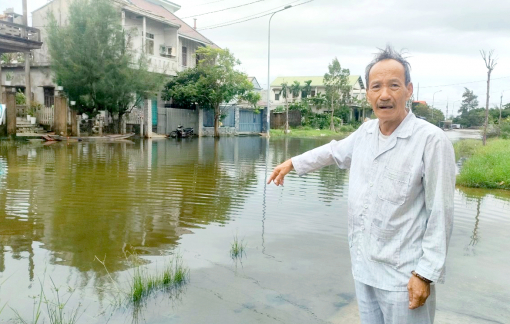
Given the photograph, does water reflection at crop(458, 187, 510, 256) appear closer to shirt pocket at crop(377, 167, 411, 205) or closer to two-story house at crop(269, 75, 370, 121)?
shirt pocket at crop(377, 167, 411, 205)

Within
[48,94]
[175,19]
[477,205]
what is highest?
[175,19]

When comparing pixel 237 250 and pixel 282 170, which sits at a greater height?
pixel 282 170

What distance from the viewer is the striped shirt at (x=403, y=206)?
1.86 meters

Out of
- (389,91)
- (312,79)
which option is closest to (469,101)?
(312,79)

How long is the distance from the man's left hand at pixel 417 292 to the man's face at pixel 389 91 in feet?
2.27

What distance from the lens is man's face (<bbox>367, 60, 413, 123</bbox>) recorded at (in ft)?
6.71

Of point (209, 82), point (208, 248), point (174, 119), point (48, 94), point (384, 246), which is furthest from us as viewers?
point (174, 119)

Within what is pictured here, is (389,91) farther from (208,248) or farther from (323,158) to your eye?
(208,248)

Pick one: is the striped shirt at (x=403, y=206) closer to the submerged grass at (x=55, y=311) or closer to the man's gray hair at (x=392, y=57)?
the man's gray hair at (x=392, y=57)

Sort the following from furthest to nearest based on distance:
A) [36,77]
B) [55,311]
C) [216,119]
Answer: [216,119] → [36,77] → [55,311]

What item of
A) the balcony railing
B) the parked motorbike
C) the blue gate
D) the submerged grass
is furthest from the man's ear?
the blue gate

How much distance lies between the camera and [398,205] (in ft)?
6.38

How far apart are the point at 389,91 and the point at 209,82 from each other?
25.5 metres

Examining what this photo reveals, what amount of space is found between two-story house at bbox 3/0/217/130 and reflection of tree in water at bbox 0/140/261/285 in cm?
1167
